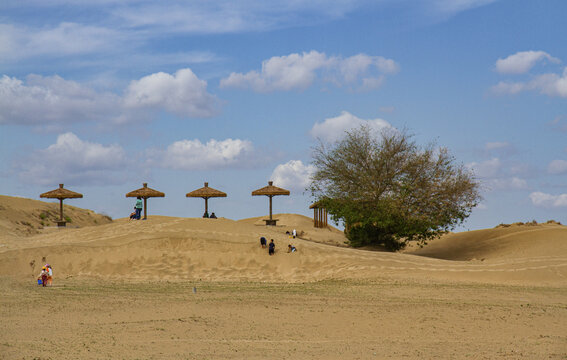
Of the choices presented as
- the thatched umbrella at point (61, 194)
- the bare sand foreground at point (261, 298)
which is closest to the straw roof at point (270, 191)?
the bare sand foreground at point (261, 298)

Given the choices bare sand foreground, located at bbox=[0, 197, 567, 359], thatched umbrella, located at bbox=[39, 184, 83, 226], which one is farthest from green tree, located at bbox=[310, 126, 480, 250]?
thatched umbrella, located at bbox=[39, 184, 83, 226]

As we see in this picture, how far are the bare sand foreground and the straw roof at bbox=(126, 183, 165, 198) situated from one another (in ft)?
29.9

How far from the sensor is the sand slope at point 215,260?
2348 cm

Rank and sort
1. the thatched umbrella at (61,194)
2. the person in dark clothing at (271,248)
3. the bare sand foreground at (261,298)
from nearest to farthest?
the bare sand foreground at (261,298) → the person in dark clothing at (271,248) → the thatched umbrella at (61,194)

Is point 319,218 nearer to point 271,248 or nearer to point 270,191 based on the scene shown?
point 270,191

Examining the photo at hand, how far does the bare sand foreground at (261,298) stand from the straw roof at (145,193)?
910 cm

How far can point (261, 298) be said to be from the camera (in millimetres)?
17141

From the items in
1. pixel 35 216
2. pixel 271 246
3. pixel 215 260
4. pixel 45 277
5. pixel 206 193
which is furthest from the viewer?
pixel 35 216

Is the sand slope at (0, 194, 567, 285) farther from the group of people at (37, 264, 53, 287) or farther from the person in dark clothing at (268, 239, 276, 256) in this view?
the group of people at (37, 264, 53, 287)

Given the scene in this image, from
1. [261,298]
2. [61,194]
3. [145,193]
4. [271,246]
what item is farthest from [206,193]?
[261,298]

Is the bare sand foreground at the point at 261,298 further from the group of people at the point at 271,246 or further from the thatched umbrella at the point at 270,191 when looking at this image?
the thatched umbrella at the point at 270,191

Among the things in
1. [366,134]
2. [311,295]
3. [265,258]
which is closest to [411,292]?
[311,295]

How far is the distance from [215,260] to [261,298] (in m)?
7.79

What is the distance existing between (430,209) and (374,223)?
10.0 ft
